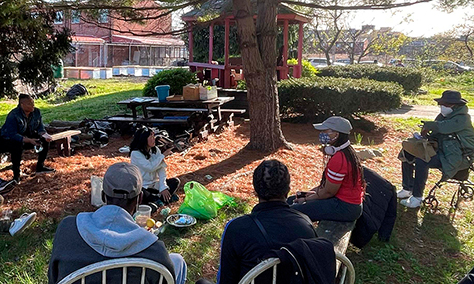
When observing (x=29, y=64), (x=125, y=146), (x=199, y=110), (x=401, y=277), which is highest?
(x=29, y=64)

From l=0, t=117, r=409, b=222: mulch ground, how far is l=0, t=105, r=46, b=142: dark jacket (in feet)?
2.09

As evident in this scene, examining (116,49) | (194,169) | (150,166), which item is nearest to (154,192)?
(150,166)

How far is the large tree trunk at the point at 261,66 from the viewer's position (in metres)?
6.98

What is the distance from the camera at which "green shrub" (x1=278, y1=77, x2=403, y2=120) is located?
9.98 m

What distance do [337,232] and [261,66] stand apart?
420cm

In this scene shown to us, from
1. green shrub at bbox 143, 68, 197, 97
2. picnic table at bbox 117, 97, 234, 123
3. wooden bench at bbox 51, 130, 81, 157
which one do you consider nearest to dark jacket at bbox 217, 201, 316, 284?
wooden bench at bbox 51, 130, 81, 157

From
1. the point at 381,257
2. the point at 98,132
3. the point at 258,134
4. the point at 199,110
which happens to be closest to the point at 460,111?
the point at 381,257

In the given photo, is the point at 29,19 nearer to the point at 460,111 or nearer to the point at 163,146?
the point at 163,146

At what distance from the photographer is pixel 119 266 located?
5.90 ft

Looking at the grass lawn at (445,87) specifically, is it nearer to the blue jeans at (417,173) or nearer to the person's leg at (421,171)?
the blue jeans at (417,173)

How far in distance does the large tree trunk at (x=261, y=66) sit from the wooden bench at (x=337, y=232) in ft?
12.5

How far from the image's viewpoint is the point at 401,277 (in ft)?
12.2

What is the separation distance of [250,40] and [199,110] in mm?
2417

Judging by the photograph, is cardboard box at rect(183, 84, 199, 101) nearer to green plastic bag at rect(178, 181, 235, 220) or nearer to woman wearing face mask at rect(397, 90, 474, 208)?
green plastic bag at rect(178, 181, 235, 220)
